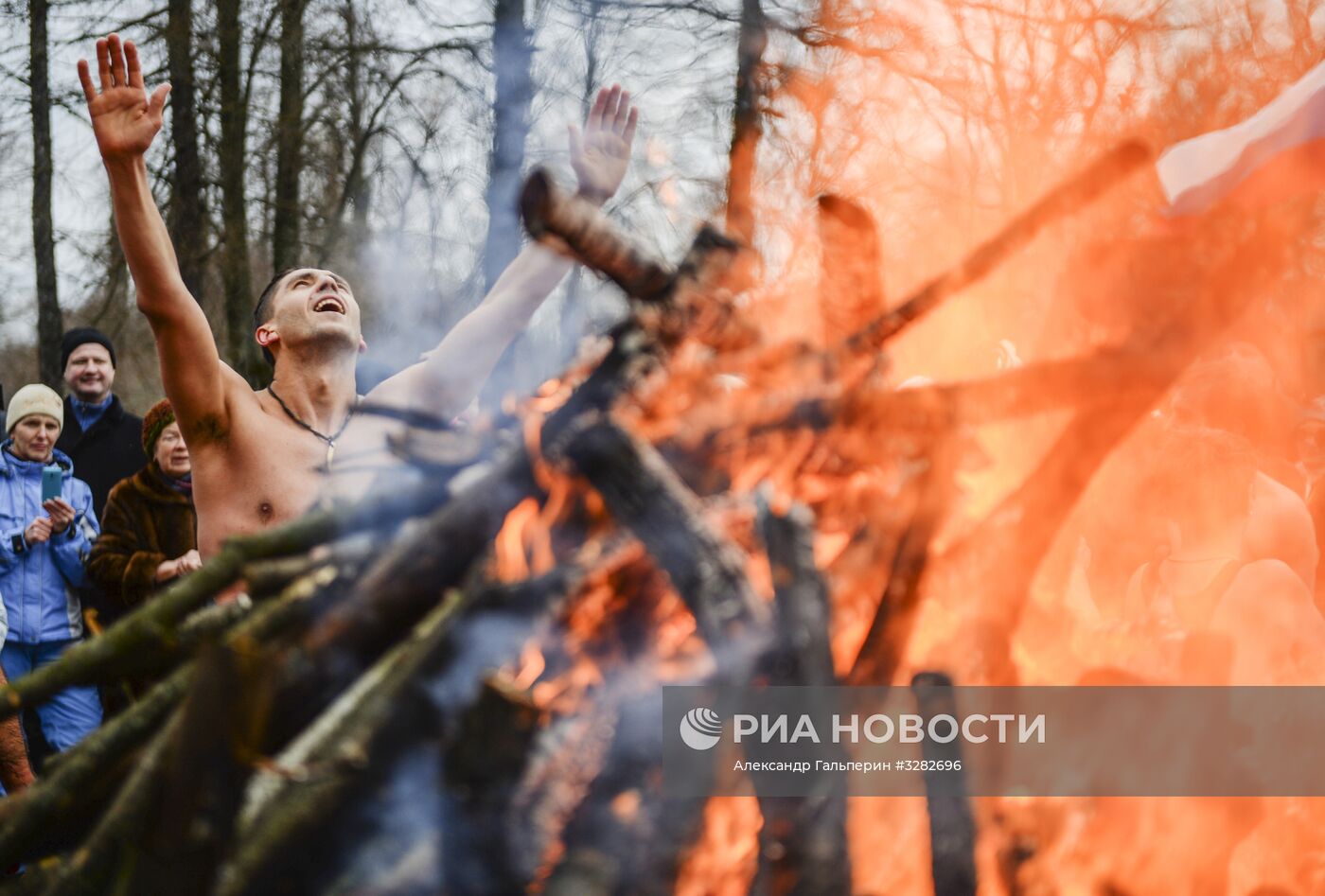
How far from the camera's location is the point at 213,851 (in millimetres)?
1619

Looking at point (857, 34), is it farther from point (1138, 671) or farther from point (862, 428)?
point (1138, 671)

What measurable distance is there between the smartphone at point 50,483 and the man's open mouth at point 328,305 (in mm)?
2033

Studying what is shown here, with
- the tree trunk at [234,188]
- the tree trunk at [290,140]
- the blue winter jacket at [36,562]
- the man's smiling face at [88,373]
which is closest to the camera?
the blue winter jacket at [36,562]

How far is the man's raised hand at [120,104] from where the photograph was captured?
95.1 inches

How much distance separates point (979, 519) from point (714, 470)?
72 centimetres

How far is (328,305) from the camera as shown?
2.97m

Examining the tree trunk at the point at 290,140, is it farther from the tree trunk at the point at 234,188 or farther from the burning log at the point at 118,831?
the burning log at the point at 118,831

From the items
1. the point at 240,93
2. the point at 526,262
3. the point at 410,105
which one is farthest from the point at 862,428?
the point at 240,93

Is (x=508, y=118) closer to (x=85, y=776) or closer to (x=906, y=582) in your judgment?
(x=906, y=582)

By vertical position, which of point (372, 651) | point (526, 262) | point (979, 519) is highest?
point (526, 262)

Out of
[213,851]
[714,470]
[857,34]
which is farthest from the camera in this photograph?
[857,34]

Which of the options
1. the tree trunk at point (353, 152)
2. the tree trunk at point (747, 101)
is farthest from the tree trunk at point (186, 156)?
the tree trunk at point (747, 101)

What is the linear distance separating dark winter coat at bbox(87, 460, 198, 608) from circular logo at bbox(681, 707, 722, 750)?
290 centimetres

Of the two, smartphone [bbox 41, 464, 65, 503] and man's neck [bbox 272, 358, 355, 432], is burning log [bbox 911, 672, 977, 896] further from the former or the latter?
smartphone [bbox 41, 464, 65, 503]
